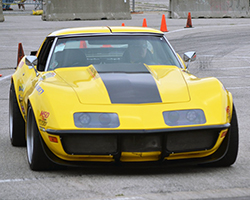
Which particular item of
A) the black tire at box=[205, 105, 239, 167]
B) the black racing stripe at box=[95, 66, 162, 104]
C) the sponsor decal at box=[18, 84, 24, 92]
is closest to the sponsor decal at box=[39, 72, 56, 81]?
the black racing stripe at box=[95, 66, 162, 104]

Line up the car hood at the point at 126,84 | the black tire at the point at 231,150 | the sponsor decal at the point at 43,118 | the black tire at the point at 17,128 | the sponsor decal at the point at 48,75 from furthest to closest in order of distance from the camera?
the black tire at the point at 17,128 < the sponsor decal at the point at 48,75 < the black tire at the point at 231,150 < the car hood at the point at 126,84 < the sponsor decal at the point at 43,118

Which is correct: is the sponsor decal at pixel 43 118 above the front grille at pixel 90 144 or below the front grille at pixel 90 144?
above

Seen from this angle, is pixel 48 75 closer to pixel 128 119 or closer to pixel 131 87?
pixel 131 87

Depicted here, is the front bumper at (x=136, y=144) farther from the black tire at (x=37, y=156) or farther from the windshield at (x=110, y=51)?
the windshield at (x=110, y=51)

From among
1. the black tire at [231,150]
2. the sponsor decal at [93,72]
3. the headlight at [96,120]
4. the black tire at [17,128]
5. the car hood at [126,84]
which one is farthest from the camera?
the black tire at [17,128]

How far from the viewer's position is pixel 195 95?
5.14 m

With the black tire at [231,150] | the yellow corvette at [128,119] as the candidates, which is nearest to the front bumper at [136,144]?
the yellow corvette at [128,119]

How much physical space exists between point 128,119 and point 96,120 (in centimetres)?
27

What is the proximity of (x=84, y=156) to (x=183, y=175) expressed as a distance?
2.84 feet

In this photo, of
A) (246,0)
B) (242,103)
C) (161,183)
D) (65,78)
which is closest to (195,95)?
(161,183)

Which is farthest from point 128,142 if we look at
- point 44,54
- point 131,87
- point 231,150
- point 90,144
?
point 44,54

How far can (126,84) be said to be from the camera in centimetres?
527

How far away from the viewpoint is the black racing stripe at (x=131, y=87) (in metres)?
5.04

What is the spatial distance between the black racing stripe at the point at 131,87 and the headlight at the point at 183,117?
22 cm
